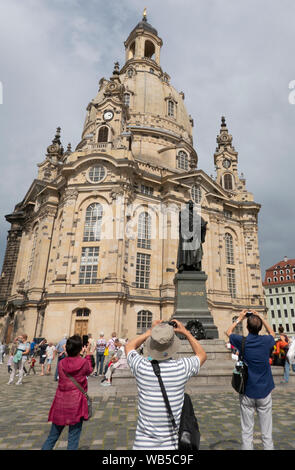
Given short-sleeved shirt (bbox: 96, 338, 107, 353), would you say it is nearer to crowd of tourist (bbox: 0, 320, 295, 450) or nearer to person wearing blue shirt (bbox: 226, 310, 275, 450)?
crowd of tourist (bbox: 0, 320, 295, 450)

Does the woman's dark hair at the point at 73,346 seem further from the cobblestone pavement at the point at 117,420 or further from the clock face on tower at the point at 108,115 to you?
the clock face on tower at the point at 108,115

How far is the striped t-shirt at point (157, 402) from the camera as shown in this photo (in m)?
2.46

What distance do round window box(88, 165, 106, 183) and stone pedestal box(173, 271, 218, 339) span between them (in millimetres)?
19395

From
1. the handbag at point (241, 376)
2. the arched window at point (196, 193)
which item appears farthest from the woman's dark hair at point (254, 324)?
the arched window at point (196, 193)

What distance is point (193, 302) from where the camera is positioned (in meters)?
13.2

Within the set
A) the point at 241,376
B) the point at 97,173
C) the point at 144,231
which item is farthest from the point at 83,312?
the point at 241,376

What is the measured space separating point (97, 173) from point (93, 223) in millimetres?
5622

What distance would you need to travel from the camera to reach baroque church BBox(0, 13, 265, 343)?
26.3 m

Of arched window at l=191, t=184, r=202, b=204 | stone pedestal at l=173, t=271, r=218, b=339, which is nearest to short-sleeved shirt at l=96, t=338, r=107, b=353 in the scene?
stone pedestal at l=173, t=271, r=218, b=339

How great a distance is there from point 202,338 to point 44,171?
3681 cm

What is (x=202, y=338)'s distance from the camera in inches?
468

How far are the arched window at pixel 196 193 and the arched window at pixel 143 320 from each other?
15059 mm

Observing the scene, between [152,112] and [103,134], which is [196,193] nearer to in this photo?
[103,134]
